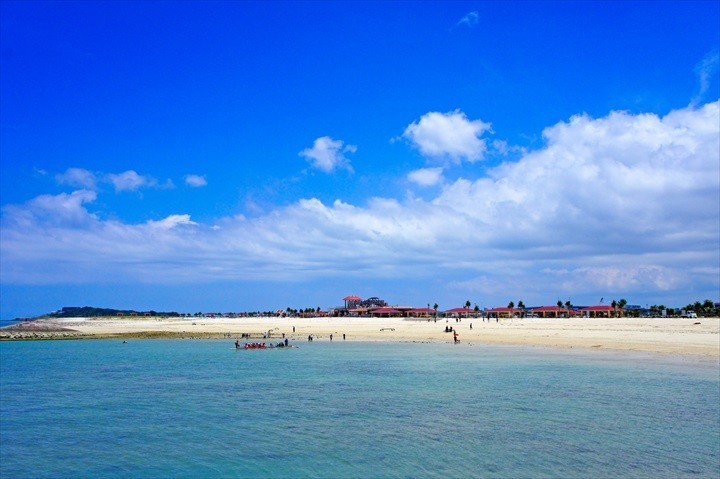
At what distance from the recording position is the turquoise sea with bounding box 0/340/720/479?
47.4ft

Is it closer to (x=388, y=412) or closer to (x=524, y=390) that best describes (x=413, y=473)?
(x=388, y=412)

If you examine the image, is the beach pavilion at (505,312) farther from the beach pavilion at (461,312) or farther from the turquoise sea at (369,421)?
the turquoise sea at (369,421)

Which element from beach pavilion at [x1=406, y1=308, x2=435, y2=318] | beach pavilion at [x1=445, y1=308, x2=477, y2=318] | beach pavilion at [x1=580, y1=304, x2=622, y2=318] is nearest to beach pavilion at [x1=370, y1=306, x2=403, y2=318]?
beach pavilion at [x1=406, y1=308, x2=435, y2=318]

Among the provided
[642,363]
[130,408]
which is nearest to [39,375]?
[130,408]

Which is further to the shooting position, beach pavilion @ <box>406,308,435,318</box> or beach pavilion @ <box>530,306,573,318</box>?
beach pavilion @ <box>406,308,435,318</box>

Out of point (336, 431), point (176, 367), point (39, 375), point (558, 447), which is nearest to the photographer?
point (558, 447)

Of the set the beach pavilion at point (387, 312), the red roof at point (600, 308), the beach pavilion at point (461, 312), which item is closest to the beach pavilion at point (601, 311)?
the red roof at point (600, 308)

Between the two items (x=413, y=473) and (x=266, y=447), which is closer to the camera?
(x=413, y=473)

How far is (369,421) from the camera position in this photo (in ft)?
65.2

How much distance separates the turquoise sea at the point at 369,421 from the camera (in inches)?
569

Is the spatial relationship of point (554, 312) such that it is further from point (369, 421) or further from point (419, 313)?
point (369, 421)

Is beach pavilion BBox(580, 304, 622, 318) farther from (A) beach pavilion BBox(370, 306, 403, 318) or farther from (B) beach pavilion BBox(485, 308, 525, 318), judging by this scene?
(A) beach pavilion BBox(370, 306, 403, 318)

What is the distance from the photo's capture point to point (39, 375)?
35.7 m

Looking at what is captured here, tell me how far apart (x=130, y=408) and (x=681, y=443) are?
2103cm
